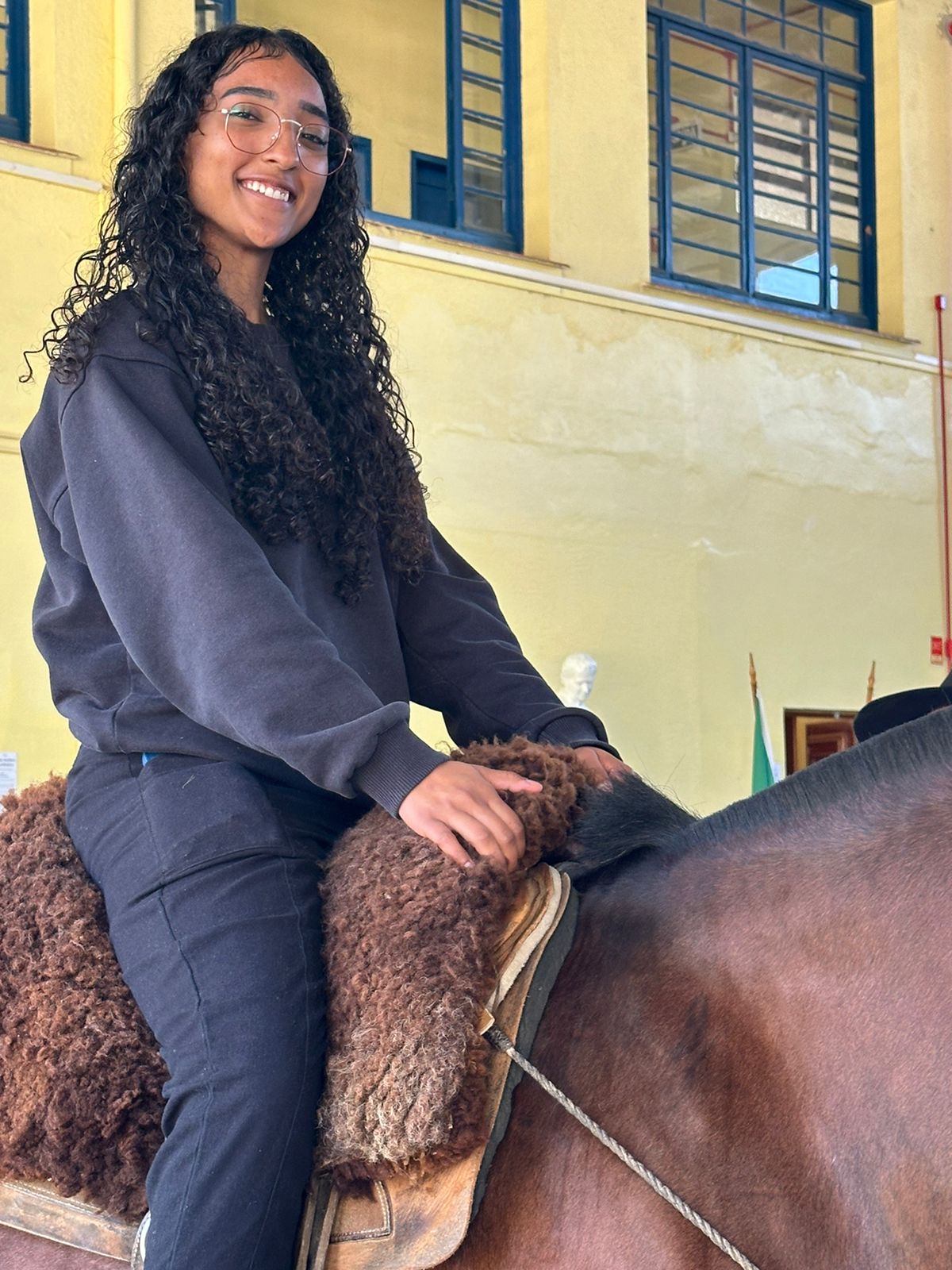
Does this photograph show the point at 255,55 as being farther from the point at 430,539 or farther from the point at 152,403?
the point at 430,539

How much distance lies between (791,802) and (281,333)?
3.58ft

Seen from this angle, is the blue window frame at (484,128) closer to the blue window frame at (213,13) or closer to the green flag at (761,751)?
the blue window frame at (213,13)

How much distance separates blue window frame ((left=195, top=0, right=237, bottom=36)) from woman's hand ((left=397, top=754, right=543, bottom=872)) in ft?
22.3

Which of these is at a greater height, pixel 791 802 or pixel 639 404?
pixel 639 404

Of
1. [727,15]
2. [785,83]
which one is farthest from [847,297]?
[727,15]

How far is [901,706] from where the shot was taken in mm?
2338

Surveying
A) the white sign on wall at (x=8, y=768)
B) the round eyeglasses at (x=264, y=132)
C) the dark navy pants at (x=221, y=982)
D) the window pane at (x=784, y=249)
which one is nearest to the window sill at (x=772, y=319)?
the window pane at (x=784, y=249)

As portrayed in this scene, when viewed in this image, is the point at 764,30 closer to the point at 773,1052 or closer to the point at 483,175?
the point at 483,175

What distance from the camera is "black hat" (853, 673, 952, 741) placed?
2258 millimetres

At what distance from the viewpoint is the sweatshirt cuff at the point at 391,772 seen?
186cm

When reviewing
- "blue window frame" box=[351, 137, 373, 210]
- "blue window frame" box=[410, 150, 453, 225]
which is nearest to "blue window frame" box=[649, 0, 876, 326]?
"blue window frame" box=[410, 150, 453, 225]

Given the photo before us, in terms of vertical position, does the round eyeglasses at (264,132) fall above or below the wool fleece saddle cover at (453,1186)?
above

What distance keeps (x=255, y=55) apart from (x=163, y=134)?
0.19 m

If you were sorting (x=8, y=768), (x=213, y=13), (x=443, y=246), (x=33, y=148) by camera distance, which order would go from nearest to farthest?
(x=8, y=768), (x=33, y=148), (x=213, y=13), (x=443, y=246)
